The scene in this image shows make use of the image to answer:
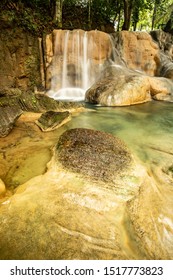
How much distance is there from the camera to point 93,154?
9.27 feet

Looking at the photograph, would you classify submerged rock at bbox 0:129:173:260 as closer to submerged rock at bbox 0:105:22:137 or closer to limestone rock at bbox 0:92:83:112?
submerged rock at bbox 0:105:22:137

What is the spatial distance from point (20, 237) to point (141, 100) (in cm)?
743

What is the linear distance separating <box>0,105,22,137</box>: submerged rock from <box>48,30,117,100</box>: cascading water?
4886mm

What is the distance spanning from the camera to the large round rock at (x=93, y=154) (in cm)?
254

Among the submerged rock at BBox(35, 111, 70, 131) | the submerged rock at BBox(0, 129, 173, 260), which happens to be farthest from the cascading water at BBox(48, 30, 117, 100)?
the submerged rock at BBox(0, 129, 173, 260)

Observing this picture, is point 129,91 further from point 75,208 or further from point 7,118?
point 75,208

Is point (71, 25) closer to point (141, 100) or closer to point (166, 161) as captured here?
point (141, 100)

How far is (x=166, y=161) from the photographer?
3221 millimetres

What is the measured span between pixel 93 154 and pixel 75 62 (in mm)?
8062

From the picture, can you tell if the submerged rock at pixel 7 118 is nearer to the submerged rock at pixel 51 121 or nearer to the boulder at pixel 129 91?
the submerged rock at pixel 51 121

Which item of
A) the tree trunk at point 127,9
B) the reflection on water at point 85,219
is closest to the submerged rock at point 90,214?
the reflection on water at point 85,219

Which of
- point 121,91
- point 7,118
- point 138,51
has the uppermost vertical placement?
point 138,51

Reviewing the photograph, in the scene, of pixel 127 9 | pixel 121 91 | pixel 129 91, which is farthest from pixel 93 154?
pixel 127 9

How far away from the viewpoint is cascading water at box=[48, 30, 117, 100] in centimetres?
940
